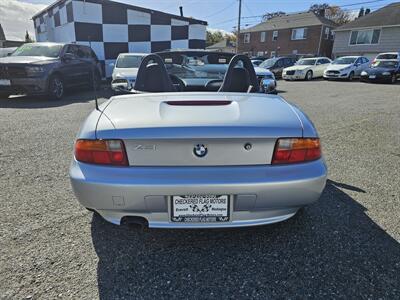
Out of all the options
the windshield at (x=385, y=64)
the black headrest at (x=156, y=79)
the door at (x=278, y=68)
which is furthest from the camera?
the door at (x=278, y=68)

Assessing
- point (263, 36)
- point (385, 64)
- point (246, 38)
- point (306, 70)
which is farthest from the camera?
point (246, 38)

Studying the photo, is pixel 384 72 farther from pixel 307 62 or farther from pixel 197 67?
pixel 197 67

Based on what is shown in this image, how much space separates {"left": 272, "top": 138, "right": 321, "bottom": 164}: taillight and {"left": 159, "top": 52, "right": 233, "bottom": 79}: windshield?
165cm

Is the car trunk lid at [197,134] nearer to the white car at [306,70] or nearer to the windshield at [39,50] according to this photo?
the windshield at [39,50]

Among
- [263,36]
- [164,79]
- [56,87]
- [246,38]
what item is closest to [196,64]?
[164,79]

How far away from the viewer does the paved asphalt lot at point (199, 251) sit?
5.16 feet

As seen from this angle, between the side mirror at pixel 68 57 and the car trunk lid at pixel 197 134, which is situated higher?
the side mirror at pixel 68 57

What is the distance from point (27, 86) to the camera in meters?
6.99

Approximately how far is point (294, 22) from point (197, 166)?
36.7 meters

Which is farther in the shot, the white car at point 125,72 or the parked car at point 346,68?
the parked car at point 346,68

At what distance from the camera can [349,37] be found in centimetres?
2678

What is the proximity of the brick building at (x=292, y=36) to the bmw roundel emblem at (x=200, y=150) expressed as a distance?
33.8 metres

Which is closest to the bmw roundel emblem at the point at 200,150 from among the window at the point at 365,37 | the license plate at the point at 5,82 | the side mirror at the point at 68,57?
the license plate at the point at 5,82

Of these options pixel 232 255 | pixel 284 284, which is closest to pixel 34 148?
pixel 232 255
